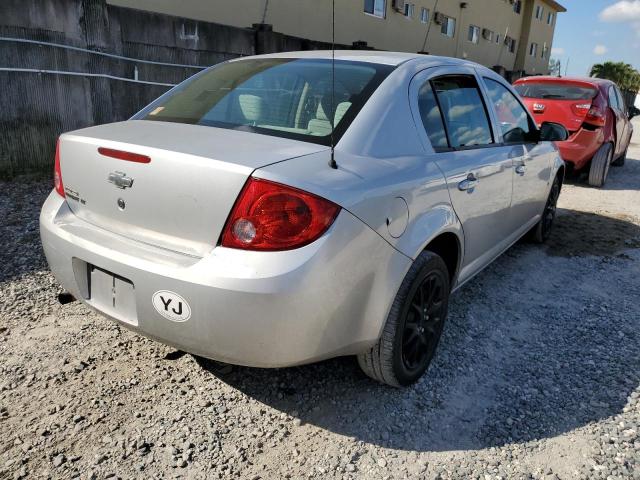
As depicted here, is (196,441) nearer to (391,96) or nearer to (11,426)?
(11,426)

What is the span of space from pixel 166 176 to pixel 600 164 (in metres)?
7.24

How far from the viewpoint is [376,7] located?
605 inches

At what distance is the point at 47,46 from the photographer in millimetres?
5648

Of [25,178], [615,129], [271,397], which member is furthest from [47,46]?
[615,129]

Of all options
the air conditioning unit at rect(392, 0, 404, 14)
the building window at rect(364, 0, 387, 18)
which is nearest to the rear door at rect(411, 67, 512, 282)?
the building window at rect(364, 0, 387, 18)

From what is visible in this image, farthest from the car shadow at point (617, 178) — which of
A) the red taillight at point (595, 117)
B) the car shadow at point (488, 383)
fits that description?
the car shadow at point (488, 383)

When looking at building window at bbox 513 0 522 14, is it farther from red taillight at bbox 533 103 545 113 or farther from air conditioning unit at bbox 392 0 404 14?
red taillight at bbox 533 103 545 113

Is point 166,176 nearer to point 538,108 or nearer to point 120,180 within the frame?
point 120,180

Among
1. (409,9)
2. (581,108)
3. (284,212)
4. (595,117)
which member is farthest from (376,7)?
(284,212)

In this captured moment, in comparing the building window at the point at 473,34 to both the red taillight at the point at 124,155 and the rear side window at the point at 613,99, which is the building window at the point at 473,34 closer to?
the rear side window at the point at 613,99

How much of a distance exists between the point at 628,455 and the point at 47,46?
250 inches

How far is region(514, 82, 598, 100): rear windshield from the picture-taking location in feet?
24.1

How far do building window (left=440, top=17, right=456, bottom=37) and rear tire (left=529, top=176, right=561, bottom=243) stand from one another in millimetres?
16917

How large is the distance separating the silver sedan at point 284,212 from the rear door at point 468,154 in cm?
2
